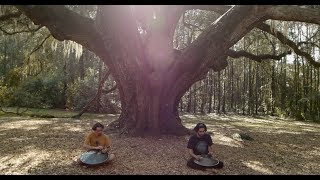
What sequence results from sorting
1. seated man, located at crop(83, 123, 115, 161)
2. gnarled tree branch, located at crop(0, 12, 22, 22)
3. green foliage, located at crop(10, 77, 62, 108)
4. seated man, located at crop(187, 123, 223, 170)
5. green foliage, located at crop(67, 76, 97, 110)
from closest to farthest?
seated man, located at crop(187, 123, 223, 170), seated man, located at crop(83, 123, 115, 161), gnarled tree branch, located at crop(0, 12, 22, 22), green foliage, located at crop(67, 76, 97, 110), green foliage, located at crop(10, 77, 62, 108)

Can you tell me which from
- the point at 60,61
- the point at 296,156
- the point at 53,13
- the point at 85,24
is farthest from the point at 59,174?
the point at 60,61

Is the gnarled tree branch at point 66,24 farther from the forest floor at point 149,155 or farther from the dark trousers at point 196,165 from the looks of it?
the dark trousers at point 196,165

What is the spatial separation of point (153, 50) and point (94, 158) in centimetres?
526

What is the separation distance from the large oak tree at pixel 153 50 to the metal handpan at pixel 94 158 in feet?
12.0

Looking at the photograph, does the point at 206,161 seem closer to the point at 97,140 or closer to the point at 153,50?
the point at 97,140

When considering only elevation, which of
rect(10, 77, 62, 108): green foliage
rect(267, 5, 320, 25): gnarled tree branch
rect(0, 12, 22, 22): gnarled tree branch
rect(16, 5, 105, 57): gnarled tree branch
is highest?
rect(0, 12, 22, 22): gnarled tree branch

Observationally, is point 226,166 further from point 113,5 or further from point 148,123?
point 113,5

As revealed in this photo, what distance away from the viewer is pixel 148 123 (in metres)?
11.3

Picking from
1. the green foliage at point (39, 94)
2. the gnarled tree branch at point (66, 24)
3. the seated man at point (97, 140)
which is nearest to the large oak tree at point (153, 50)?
the gnarled tree branch at point (66, 24)

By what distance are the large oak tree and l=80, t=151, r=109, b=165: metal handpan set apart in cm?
367

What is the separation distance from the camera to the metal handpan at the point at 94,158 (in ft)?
24.0

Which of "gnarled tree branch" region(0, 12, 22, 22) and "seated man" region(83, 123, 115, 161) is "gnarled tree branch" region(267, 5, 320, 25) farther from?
"gnarled tree branch" region(0, 12, 22, 22)

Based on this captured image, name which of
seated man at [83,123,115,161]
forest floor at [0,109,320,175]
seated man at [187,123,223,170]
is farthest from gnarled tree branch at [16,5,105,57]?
seated man at [187,123,223,170]

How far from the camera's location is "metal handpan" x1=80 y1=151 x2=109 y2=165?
7316 mm
